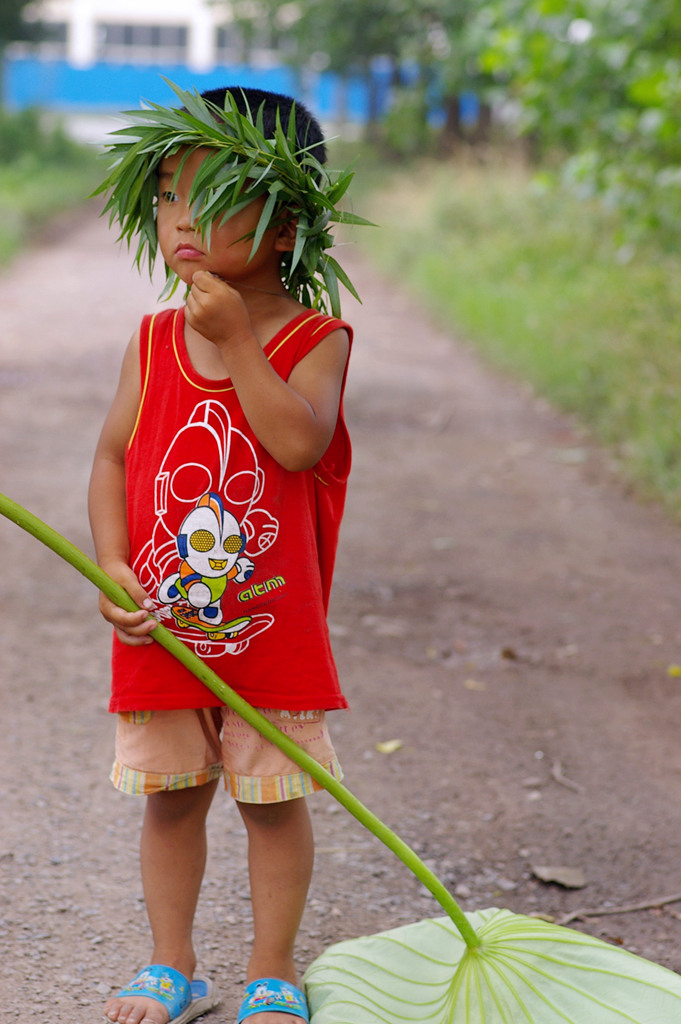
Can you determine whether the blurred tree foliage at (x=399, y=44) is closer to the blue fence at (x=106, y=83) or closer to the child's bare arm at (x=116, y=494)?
the child's bare arm at (x=116, y=494)

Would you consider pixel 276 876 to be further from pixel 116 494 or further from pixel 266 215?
pixel 266 215

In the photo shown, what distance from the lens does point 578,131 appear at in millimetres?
8055

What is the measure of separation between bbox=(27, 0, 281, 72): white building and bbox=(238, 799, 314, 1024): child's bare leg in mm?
42872

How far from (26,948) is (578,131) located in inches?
285

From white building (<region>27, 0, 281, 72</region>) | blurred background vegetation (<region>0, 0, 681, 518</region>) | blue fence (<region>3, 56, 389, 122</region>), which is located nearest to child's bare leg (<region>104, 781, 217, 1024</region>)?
blurred background vegetation (<region>0, 0, 681, 518</region>)

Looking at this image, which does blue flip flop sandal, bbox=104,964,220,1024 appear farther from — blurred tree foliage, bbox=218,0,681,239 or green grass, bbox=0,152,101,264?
green grass, bbox=0,152,101,264

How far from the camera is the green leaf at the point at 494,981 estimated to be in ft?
5.58

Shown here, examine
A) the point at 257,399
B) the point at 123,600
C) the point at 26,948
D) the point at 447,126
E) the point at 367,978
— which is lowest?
the point at 447,126

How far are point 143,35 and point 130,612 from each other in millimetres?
45930

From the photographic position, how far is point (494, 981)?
1.73 m

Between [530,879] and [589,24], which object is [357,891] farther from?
[589,24]

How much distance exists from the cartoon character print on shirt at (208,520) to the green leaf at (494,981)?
62 centimetres

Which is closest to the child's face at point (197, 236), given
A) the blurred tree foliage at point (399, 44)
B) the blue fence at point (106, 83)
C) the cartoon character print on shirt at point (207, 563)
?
the cartoon character print on shirt at point (207, 563)

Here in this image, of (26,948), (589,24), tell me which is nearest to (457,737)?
(26,948)
